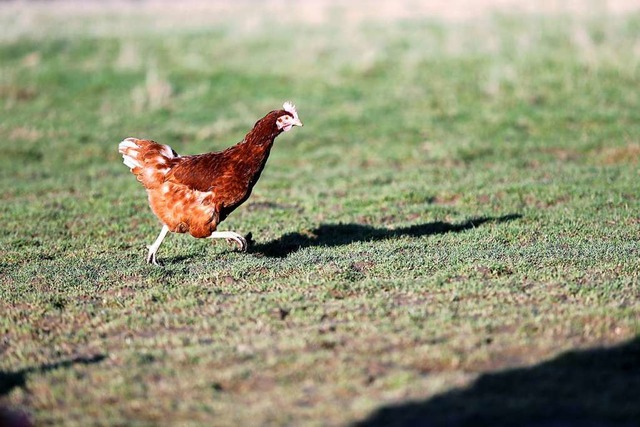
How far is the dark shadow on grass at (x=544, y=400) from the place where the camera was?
15.3 ft

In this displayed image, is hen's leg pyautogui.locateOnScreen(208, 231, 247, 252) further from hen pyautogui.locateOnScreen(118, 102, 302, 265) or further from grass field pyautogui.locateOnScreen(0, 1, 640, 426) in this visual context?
grass field pyautogui.locateOnScreen(0, 1, 640, 426)

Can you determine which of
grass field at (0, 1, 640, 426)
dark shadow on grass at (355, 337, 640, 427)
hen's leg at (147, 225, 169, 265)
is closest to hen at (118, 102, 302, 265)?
hen's leg at (147, 225, 169, 265)

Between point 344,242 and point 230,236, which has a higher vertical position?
point 230,236

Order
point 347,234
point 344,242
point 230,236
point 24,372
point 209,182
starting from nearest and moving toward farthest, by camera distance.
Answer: point 24,372 → point 209,182 → point 230,236 → point 344,242 → point 347,234

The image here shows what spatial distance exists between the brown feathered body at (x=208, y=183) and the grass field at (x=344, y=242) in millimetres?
499

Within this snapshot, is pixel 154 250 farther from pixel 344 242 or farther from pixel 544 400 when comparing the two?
pixel 544 400

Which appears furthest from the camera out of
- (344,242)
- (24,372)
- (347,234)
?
(347,234)

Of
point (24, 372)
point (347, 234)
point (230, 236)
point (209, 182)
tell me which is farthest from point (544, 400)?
point (347, 234)

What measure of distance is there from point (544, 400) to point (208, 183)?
13.9 feet

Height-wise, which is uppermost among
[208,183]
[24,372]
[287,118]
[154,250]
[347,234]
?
[287,118]

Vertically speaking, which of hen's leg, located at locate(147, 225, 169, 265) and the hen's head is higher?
the hen's head

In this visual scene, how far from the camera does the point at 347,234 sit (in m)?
9.54

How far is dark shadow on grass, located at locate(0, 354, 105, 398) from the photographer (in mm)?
5378

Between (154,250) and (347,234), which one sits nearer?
(154,250)
